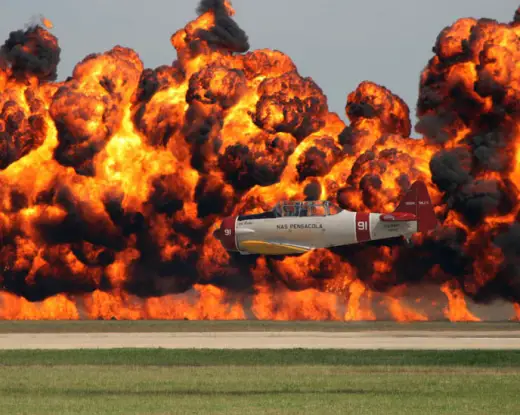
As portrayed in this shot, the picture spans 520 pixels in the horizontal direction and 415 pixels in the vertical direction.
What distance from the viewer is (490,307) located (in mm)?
126375

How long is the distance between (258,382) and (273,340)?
1167 inches

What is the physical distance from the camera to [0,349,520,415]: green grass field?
44.5 metres

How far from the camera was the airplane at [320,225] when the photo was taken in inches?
4245

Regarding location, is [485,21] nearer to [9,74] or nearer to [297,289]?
[297,289]

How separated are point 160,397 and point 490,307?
273 ft

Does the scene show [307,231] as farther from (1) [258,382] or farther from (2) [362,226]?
(1) [258,382]

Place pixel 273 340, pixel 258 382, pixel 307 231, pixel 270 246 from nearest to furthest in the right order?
pixel 258 382, pixel 273 340, pixel 307 231, pixel 270 246

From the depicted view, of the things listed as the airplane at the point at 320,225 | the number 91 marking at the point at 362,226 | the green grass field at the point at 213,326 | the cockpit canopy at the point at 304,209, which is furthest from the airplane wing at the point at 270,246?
the green grass field at the point at 213,326

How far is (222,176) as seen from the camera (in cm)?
13712

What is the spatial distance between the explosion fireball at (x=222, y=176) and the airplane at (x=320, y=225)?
17230mm

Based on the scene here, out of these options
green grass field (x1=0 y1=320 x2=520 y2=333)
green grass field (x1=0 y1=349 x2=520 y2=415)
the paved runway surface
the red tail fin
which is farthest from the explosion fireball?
green grass field (x1=0 y1=349 x2=520 y2=415)

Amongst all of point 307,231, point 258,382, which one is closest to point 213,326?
point 307,231

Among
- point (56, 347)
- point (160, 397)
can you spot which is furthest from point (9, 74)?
point (160, 397)

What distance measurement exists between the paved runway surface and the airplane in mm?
14955
